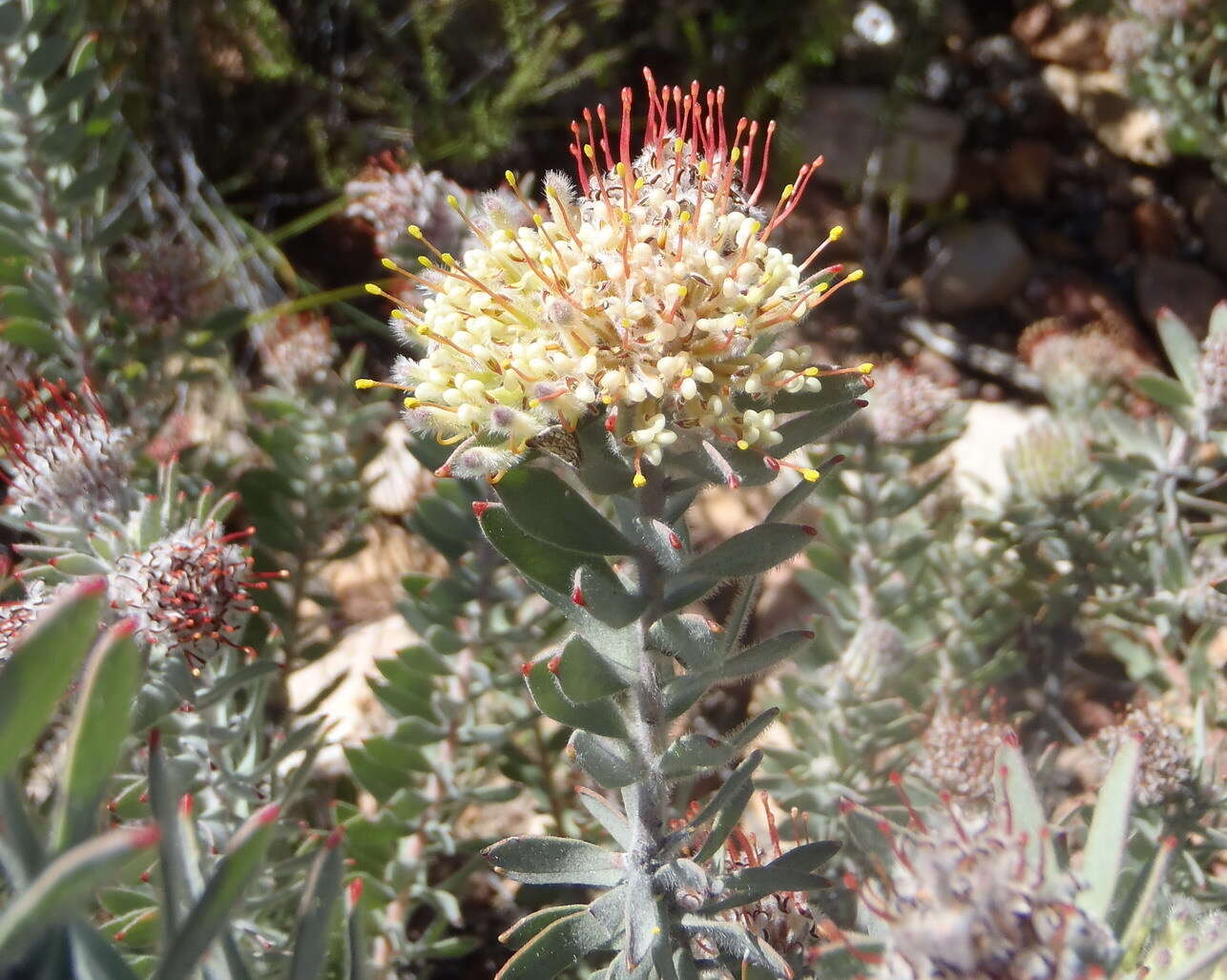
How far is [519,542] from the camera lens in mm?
1339

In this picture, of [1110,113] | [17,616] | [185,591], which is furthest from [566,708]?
[1110,113]

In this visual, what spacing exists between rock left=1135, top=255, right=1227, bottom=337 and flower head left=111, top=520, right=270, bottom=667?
4.18m

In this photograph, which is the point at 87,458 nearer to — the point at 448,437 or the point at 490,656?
the point at 448,437

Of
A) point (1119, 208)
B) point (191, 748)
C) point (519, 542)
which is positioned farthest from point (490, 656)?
point (1119, 208)

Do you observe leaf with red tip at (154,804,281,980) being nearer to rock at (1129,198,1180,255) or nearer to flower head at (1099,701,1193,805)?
flower head at (1099,701,1193,805)

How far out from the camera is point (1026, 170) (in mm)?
4855

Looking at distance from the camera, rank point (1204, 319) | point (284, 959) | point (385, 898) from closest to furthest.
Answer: point (284, 959) → point (385, 898) → point (1204, 319)

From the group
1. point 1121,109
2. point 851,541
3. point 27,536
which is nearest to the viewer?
point 851,541

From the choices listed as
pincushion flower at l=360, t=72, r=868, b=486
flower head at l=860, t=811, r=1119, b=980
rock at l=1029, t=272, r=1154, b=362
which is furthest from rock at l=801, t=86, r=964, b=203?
flower head at l=860, t=811, r=1119, b=980

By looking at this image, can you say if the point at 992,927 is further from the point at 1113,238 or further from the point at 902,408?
the point at 1113,238

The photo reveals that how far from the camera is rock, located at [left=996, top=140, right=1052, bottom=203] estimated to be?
15.9 feet

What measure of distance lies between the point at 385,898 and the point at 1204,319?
4.12 meters

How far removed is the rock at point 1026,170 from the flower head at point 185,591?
4.42m

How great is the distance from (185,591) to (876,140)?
3991 millimetres
